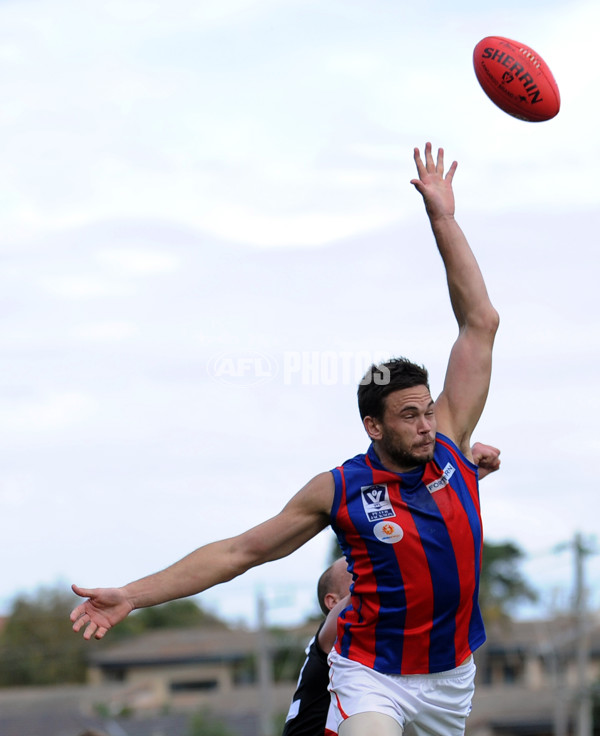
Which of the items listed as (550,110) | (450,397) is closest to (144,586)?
(450,397)

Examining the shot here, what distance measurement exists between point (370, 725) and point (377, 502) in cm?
108

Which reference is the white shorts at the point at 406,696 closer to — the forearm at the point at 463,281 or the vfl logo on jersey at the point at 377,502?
the vfl logo on jersey at the point at 377,502

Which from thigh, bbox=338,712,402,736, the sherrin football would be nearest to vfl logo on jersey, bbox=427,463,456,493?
thigh, bbox=338,712,402,736

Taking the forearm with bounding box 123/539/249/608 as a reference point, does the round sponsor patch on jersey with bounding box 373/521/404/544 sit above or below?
above

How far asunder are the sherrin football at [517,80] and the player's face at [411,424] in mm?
2420

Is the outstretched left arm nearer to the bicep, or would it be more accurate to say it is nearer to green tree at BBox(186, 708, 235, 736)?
the bicep

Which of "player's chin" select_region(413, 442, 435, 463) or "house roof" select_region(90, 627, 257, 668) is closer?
"player's chin" select_region(413, 442, 435, 463)

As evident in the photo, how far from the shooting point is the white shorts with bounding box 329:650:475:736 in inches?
220

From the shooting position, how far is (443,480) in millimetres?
5703

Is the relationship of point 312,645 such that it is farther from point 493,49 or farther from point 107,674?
point 107,674

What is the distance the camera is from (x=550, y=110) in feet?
23.3

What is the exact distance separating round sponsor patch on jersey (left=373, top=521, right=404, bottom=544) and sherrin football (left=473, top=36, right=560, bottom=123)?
3008 millimetres

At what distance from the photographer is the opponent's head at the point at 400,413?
5.59m

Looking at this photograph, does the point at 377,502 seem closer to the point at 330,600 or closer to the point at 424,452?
the point at 424,452
